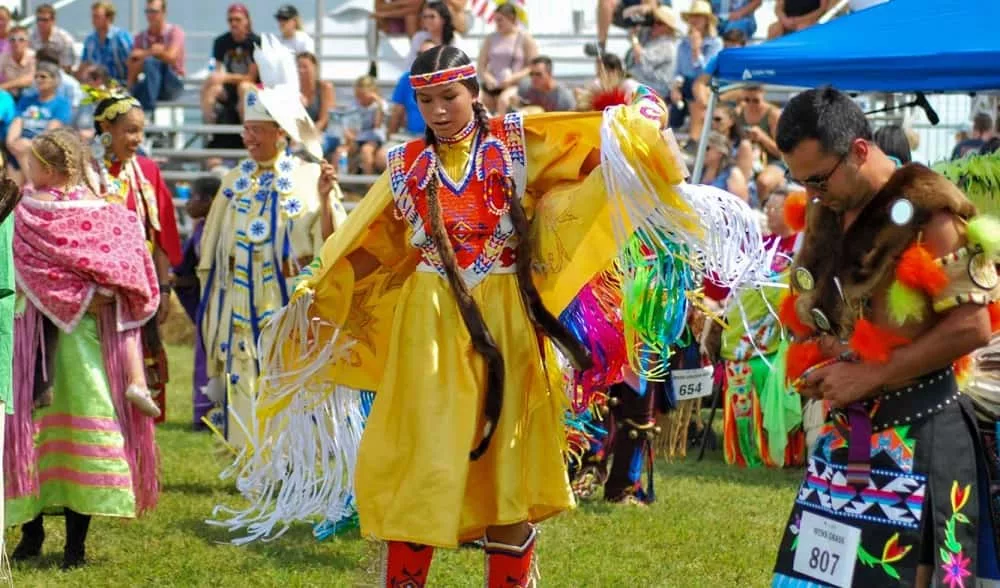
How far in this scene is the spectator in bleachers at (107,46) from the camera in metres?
14.7

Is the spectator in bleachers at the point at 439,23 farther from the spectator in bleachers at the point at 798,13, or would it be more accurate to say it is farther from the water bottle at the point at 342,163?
the spectator in bleachers at the point at 798,13

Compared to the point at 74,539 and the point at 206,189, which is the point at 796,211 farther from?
the point at 206,189

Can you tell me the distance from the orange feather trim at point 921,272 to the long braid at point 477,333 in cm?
136

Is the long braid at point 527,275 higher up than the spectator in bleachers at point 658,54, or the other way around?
the spectator in bleachers at point 658,54

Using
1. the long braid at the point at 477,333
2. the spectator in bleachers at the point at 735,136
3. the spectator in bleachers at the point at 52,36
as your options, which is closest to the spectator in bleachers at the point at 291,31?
the spectator in bleachers at the point at 52,36

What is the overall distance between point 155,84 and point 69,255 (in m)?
9.44

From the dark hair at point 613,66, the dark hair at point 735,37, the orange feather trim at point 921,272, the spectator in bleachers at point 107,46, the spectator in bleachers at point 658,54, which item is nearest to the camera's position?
the orange feather trim at point 921,272

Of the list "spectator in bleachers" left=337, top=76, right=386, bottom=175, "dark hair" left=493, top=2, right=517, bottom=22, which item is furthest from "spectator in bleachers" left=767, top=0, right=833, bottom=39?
"spectator in bleachers" left=337, top=76, right=386, bottom=175

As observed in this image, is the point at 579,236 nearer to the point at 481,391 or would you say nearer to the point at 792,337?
the point at 481,391

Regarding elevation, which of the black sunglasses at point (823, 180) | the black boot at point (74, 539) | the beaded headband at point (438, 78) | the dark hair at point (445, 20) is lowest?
the black boot at point (74, 539)

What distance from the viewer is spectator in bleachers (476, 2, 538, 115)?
12.2 metres

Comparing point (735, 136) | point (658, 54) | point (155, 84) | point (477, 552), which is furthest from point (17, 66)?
point (477, 552)

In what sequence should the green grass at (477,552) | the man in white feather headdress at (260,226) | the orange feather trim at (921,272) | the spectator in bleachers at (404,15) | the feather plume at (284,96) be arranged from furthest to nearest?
1. the spectator in bleachers at (404,15)
2. the man in white feather headdress at (260,226)
3. the feather plume at (284,96)
4. the green grass at (477,552)
5. the orange feather trim at (921,272)

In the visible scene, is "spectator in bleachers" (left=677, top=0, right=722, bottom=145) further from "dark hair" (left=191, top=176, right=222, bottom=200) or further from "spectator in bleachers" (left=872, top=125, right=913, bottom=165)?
"spectator in bleachers" (left=872, top=125, right=913, bottom=165)
